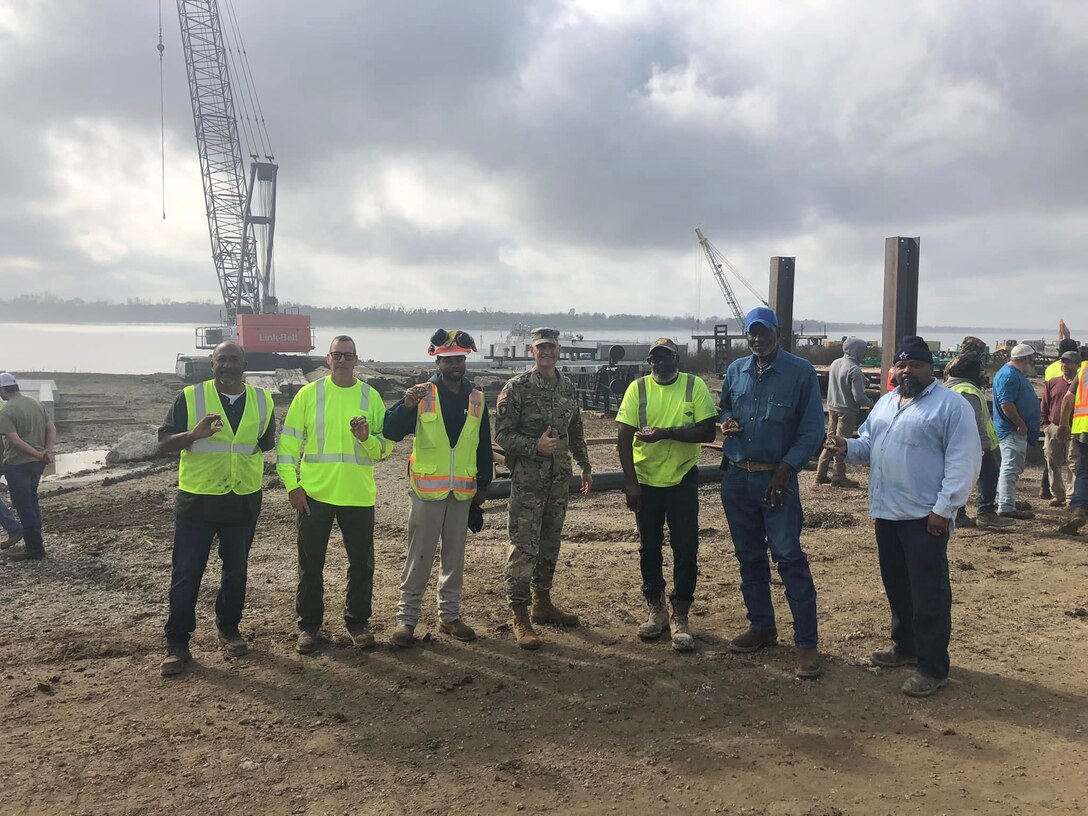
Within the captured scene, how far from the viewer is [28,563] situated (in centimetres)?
684

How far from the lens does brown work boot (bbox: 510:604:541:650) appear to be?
15.1 feet

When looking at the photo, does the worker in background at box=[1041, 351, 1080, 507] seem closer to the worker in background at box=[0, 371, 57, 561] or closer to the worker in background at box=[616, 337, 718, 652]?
the worker in background at box=[616, 337, 718, 652]

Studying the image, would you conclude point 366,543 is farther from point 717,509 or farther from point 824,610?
point 717,509

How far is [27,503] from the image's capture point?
22.9 feet

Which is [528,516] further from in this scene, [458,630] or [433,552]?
[458,630]

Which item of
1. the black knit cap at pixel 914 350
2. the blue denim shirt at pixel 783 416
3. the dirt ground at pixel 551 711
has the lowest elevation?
the dirt ground at pixel 551 711

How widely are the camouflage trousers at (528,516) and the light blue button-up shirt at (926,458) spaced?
72.1 inches

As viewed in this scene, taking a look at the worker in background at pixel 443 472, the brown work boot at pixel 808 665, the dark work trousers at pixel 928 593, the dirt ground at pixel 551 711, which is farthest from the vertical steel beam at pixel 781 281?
the brown work boot at pixel 808 665

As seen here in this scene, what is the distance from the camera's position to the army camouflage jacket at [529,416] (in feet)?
15.8

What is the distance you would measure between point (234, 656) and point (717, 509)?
5378 millimetres

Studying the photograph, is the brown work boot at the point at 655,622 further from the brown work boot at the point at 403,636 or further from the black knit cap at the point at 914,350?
the black knit cap at the point at 914,350

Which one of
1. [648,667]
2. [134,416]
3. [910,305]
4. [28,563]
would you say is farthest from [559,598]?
[134,416]

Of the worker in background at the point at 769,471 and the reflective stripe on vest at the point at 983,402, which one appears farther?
the reflective stripe on vest at the point at 983,402

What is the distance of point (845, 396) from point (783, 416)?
17.4 feet
